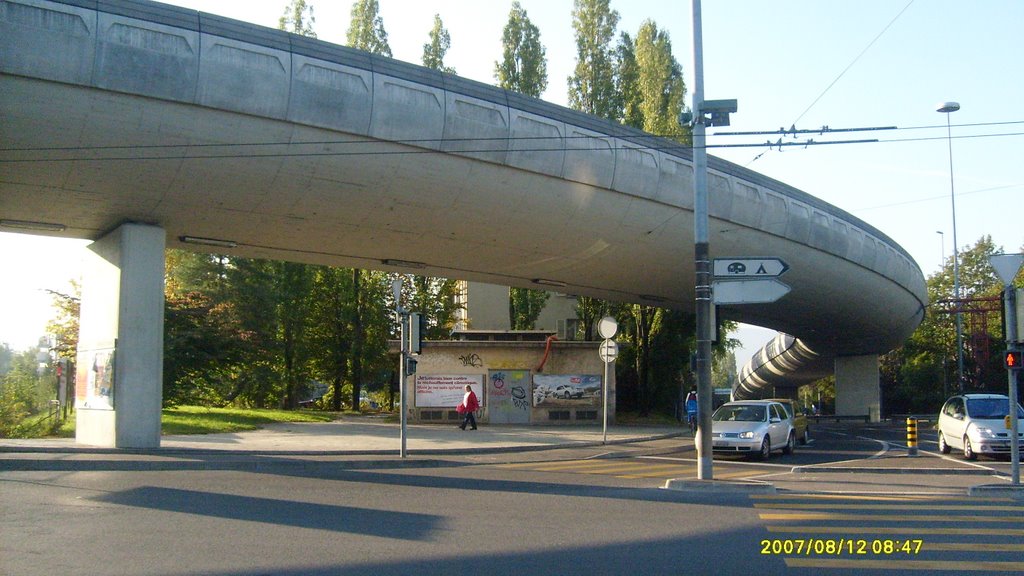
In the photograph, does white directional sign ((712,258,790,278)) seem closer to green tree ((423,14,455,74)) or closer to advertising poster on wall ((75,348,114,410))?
advertising poster on wall ((75,348,114,410))

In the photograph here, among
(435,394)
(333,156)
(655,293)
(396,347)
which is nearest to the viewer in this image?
(333,156)

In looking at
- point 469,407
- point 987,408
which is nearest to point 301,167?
point 469,407

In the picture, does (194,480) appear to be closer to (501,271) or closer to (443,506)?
(443,506)

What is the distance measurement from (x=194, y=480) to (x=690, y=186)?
53.0 feet

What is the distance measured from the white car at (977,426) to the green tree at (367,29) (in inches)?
1299

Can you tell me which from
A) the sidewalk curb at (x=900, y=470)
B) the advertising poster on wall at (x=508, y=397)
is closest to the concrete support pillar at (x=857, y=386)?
the advertising poster on wall at (x=508, y=397)

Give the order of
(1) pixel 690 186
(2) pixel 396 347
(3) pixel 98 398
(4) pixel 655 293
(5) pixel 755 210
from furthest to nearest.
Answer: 1. (4) pixel 655 293
2. (2) pixel 396 347
3. (5) pixel 755 210
4. (1) pixel 690 186
5. (3) pixel 98 398

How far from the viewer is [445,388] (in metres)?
32.2

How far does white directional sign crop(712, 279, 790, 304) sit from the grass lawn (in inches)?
638

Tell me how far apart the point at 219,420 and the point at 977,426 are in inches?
919

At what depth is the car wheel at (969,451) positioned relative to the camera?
21375mm

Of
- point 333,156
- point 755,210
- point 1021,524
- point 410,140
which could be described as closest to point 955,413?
point 755,210

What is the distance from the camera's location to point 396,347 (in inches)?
1190

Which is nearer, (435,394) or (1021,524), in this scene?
(1021,524)
